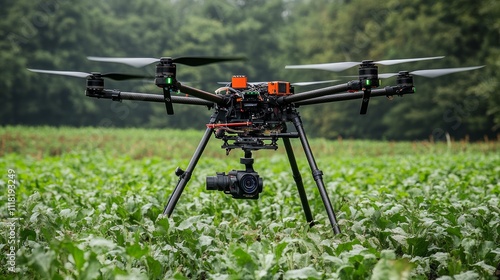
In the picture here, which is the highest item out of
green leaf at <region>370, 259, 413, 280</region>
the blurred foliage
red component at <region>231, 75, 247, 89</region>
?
the blurred foliage

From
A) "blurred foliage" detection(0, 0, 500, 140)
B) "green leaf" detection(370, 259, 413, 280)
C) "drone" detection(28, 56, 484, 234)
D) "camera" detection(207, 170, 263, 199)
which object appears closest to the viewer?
"green leaf" detection(370, 259, 413, 280)

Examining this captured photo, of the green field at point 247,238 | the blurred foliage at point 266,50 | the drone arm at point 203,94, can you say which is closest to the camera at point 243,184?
the green field at point 247,238

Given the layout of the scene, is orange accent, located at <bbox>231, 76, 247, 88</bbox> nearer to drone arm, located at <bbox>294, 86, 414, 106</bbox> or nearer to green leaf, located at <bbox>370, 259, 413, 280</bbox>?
drone arm, located at <bbox>294, 86, 414, 106</bbox>

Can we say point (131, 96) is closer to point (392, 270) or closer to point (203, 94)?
point (203, 94)

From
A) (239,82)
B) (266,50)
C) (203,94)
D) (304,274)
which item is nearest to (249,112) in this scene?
(239,82)

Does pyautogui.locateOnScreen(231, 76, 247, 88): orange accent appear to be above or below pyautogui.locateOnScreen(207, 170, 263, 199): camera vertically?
above

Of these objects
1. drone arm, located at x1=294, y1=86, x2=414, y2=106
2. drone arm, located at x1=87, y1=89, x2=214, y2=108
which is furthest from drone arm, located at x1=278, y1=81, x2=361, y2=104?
drone arm, located at x1=87, y1=89, x2=214, y2=108

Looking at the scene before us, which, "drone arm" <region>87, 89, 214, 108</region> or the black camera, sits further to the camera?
the black camera
